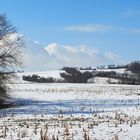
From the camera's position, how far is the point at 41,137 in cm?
1268

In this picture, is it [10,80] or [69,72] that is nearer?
[10,80]

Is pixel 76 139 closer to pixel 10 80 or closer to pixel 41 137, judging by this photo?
pixel 41 137

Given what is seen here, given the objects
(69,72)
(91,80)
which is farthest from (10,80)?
(69,72)

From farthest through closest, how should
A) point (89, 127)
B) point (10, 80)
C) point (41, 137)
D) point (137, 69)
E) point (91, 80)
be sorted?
point (137, 69) → point (91, 80) → point (10, 80) → point (89, 127) → point (41, 137)

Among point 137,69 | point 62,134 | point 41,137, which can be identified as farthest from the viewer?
point 137,69

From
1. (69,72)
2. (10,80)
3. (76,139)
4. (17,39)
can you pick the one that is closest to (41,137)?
(76,139)

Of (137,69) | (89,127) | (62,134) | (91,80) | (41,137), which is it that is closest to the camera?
(41,137)

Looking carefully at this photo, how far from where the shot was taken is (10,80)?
127 feet

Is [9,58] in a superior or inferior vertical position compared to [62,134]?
superior

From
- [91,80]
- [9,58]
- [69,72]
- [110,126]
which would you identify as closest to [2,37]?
[9,58]

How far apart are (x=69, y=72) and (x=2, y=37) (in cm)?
7526

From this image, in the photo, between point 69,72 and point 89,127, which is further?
point 69,72

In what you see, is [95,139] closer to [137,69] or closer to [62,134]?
[62,134]

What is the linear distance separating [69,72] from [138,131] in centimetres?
9900
